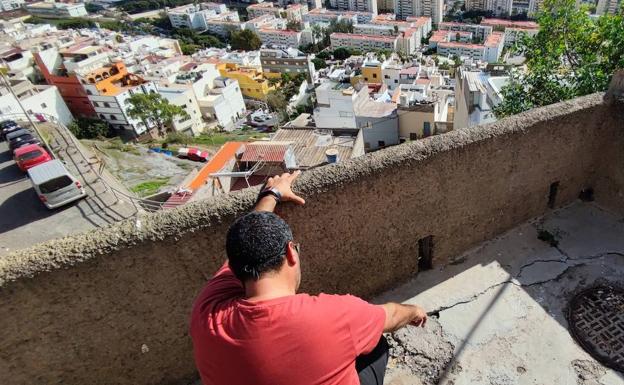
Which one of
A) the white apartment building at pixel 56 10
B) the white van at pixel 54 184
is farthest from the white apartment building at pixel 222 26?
the white van at pixel 54 184

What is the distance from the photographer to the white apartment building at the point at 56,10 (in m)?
102

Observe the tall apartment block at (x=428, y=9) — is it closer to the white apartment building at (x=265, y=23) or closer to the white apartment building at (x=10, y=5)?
A: the white apartment building at (x=265, y=23)

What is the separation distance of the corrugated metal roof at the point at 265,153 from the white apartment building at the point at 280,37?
3156 inches

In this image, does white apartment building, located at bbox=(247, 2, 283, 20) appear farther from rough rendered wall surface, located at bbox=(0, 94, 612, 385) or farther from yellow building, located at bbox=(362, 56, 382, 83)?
rough rendered wall surface, located at bbox=(0, 94, 612, 385)

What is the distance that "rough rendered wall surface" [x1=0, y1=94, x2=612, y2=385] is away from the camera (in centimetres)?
298

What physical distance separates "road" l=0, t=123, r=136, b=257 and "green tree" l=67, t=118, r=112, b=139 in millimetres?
21224

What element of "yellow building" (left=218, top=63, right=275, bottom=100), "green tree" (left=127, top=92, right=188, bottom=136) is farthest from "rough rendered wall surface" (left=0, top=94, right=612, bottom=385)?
"yellow building" (left=218, top=63, right=275, bottom=100)

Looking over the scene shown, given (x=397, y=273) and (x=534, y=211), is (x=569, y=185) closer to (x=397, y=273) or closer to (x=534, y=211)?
(x=534, y=211)

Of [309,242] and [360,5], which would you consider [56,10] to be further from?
[309,242]

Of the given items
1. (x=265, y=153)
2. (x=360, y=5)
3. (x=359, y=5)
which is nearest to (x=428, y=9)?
(x=360, y=5)

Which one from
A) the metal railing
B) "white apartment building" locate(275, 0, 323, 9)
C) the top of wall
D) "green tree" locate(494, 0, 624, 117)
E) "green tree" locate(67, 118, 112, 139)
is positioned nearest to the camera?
the top of wall

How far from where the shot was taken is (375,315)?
195 centimetres

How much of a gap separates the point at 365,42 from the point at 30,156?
3075 inches

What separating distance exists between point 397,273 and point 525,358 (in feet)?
4.69
